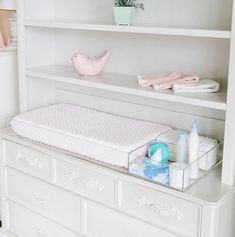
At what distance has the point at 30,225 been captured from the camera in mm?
2271

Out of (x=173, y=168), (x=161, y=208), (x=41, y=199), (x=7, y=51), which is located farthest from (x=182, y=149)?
(x=7, y=51)

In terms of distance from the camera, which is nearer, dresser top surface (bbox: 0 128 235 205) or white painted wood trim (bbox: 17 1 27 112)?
dresser top surface (bbox: 0 128 235 205)

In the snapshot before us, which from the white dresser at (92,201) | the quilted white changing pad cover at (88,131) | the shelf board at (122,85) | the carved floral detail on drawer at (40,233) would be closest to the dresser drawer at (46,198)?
the white dresser at (92,201)

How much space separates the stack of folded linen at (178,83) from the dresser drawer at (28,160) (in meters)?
0.60

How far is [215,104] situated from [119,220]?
0.64m

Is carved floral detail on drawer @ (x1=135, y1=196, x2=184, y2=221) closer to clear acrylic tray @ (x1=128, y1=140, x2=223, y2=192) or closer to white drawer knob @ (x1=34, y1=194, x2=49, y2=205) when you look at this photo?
clear acrylic tray @ (x1=128, y1=140, x2=223, y2=192)

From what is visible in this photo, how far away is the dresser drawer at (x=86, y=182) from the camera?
1.85 m

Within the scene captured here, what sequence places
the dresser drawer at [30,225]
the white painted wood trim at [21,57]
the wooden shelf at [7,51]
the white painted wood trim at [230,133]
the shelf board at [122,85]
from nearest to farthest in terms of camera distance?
1. the white painted wood trim at [230,133]
2. the shelf board at [122,85]
3. the dresser drawer at [30,225]
4. the white painted wood trim at [21,57]
5. the wooden shelf at [7,51]

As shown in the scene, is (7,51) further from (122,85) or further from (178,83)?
(178,83)

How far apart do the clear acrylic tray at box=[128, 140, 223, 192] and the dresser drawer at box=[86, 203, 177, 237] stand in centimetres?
20

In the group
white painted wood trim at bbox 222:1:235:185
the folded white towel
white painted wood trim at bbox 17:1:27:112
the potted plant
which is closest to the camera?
Result: white painted wood trim at bbox 222:1:235:185

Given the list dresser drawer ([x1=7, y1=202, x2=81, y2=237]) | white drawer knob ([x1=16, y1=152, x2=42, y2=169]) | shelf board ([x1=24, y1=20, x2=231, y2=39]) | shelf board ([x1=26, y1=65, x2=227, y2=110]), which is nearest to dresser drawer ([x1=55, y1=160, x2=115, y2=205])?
white drawer knob ([x1=16, y1=152, x2=42, y2=169])

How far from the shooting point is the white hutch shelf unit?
1666 mm

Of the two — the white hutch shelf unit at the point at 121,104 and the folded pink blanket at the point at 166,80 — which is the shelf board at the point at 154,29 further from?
the folded pink blanket at the point at 166,80
